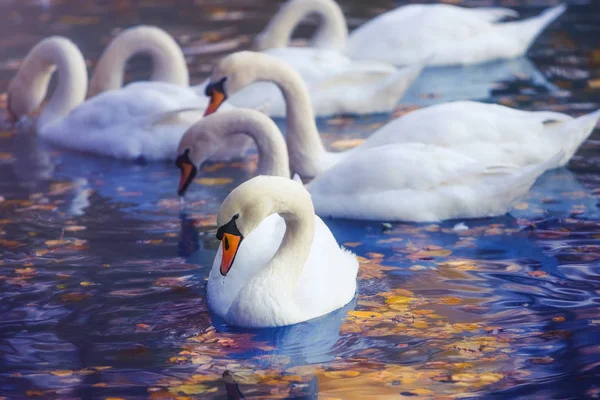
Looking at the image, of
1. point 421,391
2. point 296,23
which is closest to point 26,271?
point 421,391

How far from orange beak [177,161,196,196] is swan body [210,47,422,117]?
276 cm

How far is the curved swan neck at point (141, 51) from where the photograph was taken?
1155 cm

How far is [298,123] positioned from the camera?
912 cm

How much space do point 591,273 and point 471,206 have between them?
53.0 inches

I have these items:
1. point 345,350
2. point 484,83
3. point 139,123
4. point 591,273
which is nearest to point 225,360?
point 345,350

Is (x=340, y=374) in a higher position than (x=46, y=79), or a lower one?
higher

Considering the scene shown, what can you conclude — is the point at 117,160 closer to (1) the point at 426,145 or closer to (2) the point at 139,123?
(2) the point at 139,123

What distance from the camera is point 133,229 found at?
831cm

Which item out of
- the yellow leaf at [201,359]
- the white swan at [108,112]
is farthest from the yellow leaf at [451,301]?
the white swan at [108,112]

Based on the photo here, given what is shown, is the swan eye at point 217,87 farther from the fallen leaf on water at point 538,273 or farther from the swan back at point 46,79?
the fallen leaf on water at point 538,273

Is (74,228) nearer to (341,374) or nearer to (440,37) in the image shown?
(341,374)

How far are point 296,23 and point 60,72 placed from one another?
9.95 ft

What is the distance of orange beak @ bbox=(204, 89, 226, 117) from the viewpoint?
951 centimetres

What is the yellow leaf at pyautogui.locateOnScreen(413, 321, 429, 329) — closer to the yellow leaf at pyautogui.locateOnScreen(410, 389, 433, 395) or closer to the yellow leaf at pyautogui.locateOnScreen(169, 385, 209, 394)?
the yellow leaf at pyautogui.locateOnScreen(410, 389, 433, 395)
